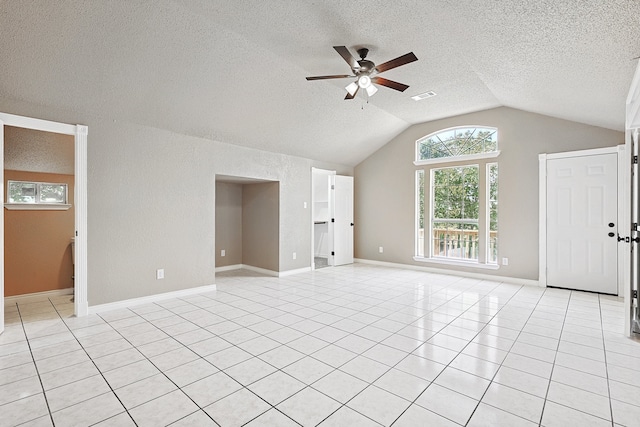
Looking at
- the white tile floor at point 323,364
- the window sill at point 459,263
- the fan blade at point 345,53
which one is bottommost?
the white tile floor at point 323,364

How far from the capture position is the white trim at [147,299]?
3727 millimetres

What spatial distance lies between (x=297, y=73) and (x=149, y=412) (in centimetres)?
370

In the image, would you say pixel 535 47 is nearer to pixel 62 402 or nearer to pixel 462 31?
pixel 462 31

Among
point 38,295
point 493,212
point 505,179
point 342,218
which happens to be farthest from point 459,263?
point 38,295

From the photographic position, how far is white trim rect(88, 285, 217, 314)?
3727mm

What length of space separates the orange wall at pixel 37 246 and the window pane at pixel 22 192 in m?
0.08

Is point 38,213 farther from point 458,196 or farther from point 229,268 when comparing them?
point 458,196

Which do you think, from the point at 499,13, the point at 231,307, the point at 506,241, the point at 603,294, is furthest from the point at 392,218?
the point at 499,13

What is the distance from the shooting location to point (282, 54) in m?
3.55

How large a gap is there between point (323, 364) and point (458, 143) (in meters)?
5.07

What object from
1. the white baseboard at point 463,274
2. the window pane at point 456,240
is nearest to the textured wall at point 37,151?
the white baseboard at point 463,274

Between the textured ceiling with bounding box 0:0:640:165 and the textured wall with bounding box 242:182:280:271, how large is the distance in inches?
67.0

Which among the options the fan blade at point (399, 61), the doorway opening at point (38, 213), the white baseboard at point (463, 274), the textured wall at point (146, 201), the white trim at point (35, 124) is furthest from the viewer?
the white baseboard at point (463, 274)

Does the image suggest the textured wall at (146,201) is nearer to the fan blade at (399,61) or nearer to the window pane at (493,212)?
the fan blade at (399,61)
